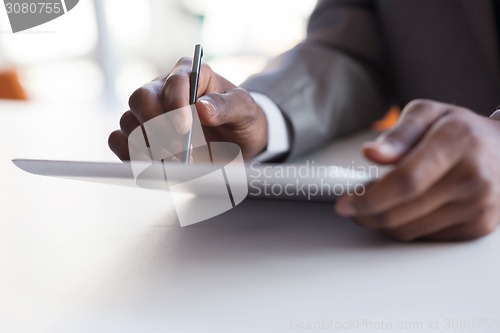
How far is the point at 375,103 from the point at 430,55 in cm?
11

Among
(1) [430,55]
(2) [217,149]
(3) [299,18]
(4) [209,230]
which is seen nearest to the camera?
(4) [209,230]

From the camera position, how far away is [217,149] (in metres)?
0.52

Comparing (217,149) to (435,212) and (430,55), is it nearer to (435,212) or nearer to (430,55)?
(435,212)

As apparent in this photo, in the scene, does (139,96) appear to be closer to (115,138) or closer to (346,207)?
(115,138)

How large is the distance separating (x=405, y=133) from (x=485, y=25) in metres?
0.37

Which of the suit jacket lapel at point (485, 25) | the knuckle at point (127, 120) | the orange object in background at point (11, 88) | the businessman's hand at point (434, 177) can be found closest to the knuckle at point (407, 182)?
the businessman's hand at point (434, 177)

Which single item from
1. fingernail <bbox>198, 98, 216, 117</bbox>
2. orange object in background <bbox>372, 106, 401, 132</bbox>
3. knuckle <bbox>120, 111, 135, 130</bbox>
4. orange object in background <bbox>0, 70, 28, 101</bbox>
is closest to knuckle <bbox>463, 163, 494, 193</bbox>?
fingernail <bbox>198, 98, 216, 117</bbox>

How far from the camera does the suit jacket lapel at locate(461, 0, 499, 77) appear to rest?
626 mm


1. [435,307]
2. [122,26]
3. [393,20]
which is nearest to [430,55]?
[393,20]

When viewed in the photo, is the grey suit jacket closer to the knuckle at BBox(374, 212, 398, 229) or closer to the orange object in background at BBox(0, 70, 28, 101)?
the knuckle at BBox(374, 212, 398, 229)

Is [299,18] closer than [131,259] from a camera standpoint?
No

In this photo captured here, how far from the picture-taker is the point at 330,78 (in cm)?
73

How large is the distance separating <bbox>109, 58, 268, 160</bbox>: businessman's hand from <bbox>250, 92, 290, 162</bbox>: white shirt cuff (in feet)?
0.03

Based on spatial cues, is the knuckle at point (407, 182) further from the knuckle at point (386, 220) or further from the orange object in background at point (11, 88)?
the orange object in background at point (11, 88)
